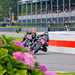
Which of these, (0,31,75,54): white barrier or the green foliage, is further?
(0,31,75,54): white barrier

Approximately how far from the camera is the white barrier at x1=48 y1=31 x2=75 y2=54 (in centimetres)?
2469

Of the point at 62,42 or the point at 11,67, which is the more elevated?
the point at 11,67

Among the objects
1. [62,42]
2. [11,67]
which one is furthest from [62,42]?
[11,67]

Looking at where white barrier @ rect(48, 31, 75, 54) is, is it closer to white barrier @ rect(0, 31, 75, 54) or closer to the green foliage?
white barrier @ rect(0, 31, 75, 54)

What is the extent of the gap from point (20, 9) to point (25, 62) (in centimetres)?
8966

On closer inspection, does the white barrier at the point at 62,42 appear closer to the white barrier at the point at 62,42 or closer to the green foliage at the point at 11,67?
the white barrier at the point at 62,42

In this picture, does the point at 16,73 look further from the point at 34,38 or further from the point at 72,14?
the point at 72,14

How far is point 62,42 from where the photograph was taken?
83.7 feet

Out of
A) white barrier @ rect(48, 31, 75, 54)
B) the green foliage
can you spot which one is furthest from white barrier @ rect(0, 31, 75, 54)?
the green foliage

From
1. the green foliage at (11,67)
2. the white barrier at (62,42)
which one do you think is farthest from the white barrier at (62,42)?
the green foliage at (11,67)

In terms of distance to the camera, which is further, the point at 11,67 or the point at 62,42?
the point at 62,42

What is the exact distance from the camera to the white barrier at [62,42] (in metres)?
24.7

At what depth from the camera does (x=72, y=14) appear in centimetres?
7019

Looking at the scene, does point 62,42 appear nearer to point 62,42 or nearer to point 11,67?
point 62,42
